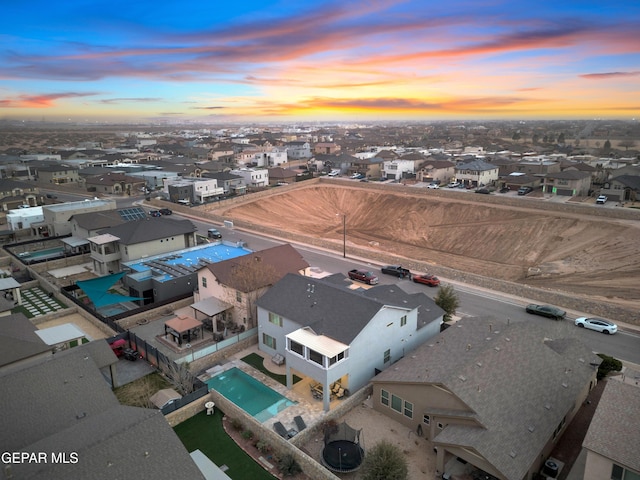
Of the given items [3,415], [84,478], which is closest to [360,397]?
[84,478]

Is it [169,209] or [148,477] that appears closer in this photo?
[148,477]

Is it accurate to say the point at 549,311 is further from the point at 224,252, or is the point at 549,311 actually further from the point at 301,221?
the point at 301,221

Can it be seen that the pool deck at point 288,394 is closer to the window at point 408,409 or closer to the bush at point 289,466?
the bush at point 289,466

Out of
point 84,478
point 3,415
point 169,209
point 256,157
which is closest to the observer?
point 84,478

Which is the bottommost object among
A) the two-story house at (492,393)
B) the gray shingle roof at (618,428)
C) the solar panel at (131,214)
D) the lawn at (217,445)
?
the lawn at (217,445)

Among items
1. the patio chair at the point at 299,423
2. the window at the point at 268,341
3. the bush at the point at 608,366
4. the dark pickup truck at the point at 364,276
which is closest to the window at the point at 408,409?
the patio chair at the point at 299,423

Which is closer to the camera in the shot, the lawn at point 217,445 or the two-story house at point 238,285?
the lawn at point 217,445

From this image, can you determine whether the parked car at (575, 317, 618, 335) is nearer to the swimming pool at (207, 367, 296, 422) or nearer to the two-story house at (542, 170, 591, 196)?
the swimming pool at (207, 367, 296, 422)

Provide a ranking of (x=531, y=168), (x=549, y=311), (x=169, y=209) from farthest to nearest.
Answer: (x=531, y=168)
(x=169, y=209)
(x=549, y=311)

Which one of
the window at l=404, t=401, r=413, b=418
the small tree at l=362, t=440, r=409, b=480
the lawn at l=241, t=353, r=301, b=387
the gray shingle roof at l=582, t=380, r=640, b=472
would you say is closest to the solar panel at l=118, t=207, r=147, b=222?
the lawn at l=241, t=353, r=301, b=387
